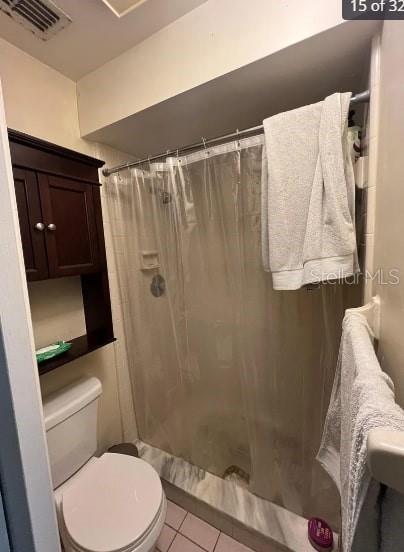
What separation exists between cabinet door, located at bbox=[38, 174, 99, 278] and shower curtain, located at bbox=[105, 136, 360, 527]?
0.85 ft

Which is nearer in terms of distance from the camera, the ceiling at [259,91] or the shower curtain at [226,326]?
the ceiling at [259,91]

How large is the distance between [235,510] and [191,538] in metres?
0.27

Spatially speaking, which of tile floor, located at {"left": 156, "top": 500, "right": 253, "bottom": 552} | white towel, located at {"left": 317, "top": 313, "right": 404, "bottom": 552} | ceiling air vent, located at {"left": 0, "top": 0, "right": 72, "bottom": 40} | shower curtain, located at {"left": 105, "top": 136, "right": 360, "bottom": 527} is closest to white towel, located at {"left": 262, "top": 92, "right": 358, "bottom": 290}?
shower curtain, located at {"left": 105, "top": 136, "right": 360, "bottom": 527}

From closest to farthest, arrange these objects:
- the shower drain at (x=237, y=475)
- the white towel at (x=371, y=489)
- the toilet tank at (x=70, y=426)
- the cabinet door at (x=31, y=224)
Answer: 1. the white towel at (x=371, y=489)
2. the cabinet door at (x=31, y=224)
3. the toilet tank at (x=70, y=426)
4. the shower drain at (x=237, y=475)

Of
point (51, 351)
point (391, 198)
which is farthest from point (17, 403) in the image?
point (391, 198)

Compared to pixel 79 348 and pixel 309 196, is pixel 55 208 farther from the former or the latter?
pixel 309 196

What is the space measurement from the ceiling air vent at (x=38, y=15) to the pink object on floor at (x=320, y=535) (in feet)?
8.12

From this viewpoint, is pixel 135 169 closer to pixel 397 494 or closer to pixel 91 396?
pixel 91 396

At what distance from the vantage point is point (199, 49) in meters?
1.00

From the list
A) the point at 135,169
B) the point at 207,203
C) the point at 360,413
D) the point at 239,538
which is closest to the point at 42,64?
the point at 135,169

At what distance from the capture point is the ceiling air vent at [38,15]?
35.4 inches

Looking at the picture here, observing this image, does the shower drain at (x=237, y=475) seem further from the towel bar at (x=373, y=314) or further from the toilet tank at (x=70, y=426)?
the towel bar at (x=373, y=314)

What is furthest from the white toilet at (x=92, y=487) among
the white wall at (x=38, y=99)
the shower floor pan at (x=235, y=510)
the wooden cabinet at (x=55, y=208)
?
the white wall at (x=38, y=99)

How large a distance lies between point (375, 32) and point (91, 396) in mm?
1905
